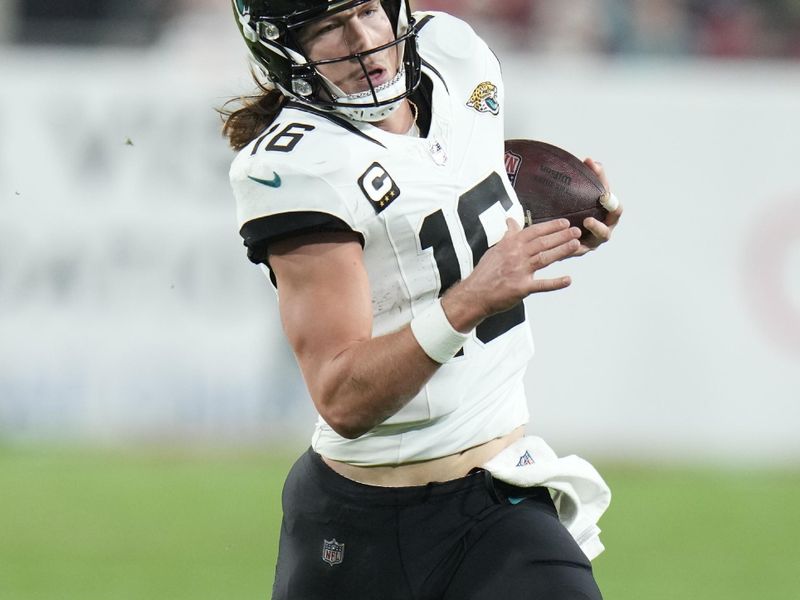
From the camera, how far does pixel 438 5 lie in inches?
360

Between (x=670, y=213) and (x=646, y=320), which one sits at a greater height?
(x=670, y=213)

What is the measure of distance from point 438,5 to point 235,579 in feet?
14.1

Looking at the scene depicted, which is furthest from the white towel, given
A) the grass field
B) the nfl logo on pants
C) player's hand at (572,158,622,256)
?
the grass field

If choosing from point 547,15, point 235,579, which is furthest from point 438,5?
point 235,579

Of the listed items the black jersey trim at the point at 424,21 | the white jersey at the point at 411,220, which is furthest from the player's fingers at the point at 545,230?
the black jersey trim at the point at 424,21

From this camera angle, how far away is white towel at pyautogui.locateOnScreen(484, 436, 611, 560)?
330 centimetres

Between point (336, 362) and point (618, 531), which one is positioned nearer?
point (336, 362)

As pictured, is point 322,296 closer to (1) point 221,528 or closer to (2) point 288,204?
(2) point 288,204

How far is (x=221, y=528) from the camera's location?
22.7 ft

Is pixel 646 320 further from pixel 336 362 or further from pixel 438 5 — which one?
pixel 336 362

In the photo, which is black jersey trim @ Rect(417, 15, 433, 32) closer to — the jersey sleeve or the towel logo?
the jersey sleeve

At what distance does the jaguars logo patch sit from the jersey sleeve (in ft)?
2.13

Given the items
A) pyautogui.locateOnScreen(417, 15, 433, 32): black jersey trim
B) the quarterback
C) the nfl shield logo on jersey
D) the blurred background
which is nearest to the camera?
the quarterback

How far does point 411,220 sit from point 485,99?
0.58 metres
